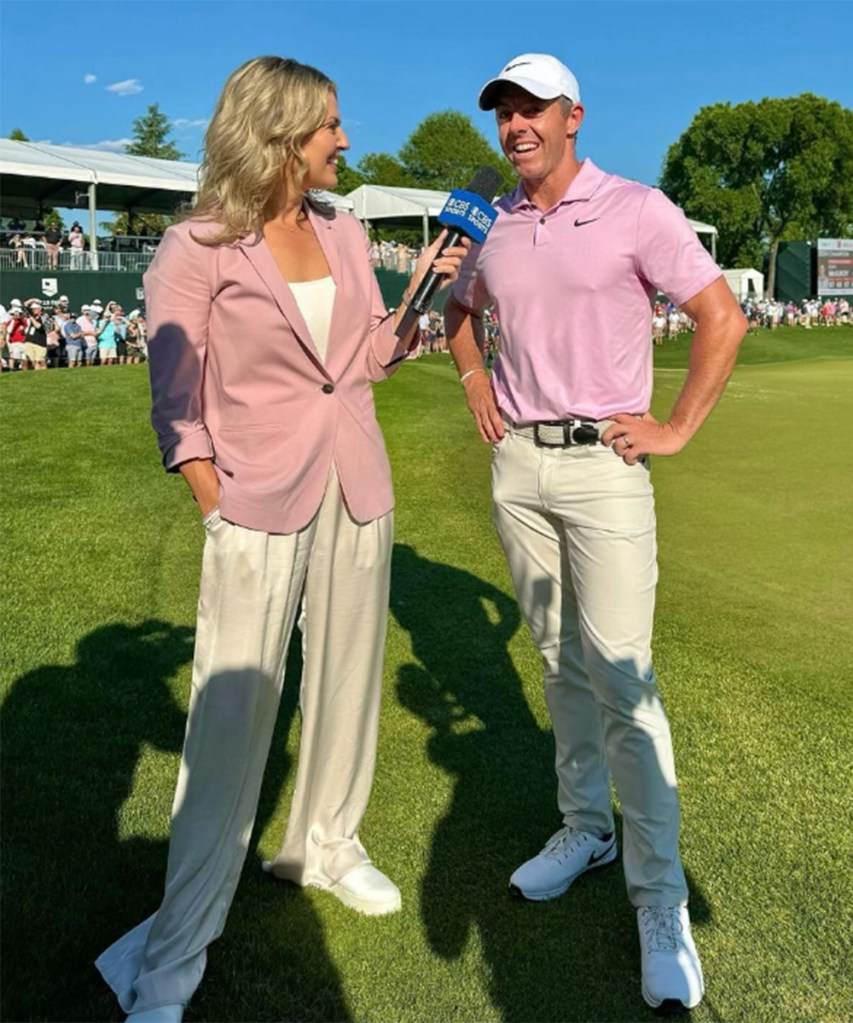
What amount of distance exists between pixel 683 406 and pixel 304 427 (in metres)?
1.25

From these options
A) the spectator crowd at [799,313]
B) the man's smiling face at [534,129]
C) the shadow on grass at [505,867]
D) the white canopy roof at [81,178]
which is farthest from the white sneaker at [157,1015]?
the spectator crowd at [799,313]

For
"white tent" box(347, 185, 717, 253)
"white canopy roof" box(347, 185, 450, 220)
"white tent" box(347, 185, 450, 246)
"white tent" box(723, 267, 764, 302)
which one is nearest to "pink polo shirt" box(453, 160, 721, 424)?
"white tent" box(347, 185, 717, 253)

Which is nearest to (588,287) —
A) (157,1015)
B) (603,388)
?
(603,388)

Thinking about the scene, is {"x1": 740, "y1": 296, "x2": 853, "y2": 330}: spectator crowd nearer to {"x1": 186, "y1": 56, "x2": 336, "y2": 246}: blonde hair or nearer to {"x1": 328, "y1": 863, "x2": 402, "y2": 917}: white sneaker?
{"x1": 328, "y1": 863, "x2": 402, "y2": 917}: white sneaker

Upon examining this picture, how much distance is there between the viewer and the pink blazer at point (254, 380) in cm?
282

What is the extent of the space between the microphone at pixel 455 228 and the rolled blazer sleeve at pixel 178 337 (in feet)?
2.12

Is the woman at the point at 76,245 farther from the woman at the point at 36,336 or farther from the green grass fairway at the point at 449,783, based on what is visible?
the green grass fairway at the point at 449,783

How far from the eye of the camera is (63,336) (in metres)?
24.5

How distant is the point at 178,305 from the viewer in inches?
110

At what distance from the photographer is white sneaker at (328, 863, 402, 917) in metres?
3.27

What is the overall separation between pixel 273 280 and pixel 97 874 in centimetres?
214

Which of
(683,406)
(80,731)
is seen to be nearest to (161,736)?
(80,731)

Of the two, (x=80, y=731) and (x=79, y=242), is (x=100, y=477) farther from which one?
(x=79, y=242)

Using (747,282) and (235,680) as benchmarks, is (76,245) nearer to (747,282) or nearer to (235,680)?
(235,680)
